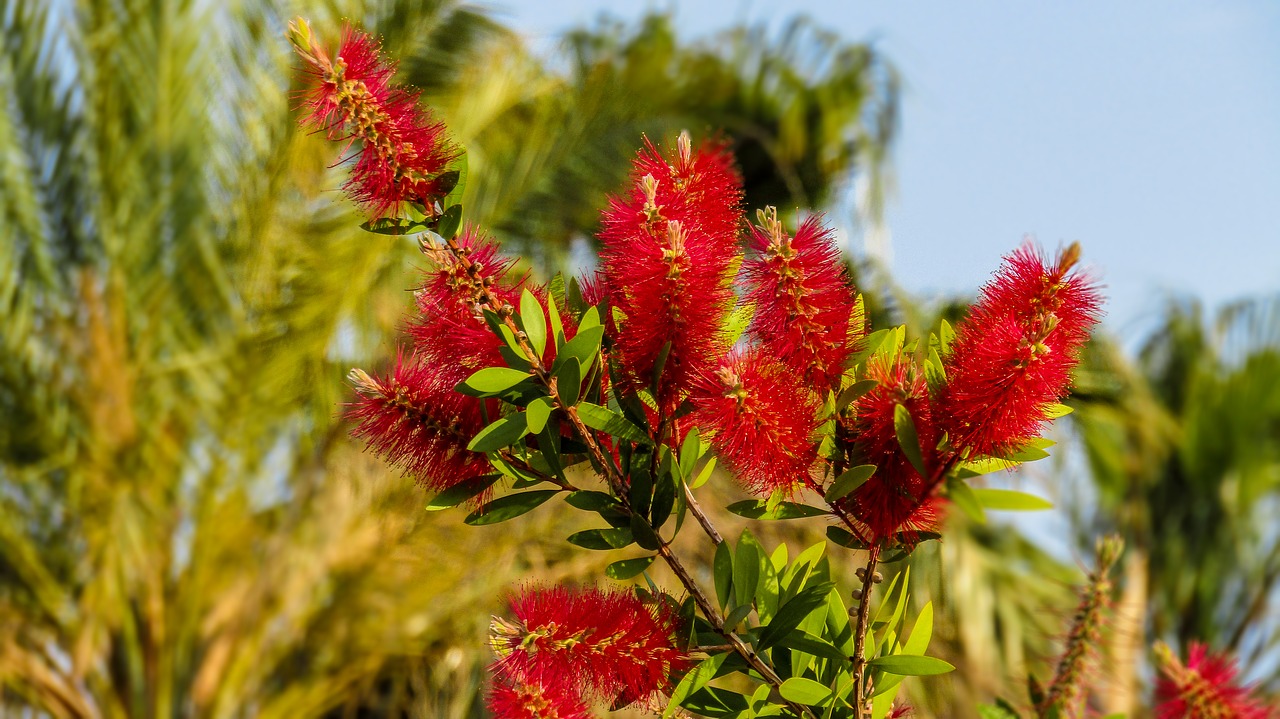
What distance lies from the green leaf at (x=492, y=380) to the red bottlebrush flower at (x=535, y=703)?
0.70ft

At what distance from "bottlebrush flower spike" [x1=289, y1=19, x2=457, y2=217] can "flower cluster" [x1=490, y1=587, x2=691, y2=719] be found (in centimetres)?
30

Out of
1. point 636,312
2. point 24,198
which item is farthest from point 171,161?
point 636,312

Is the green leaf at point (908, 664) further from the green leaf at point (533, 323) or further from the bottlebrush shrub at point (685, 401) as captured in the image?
the green leaf at point (533, 323)

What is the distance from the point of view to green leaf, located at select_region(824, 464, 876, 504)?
0.72m

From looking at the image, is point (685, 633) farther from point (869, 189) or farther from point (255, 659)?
point (869, 189)

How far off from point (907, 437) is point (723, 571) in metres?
0.19

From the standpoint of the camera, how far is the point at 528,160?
3.58m

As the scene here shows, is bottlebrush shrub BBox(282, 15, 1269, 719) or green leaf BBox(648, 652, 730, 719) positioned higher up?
bottlebrush shrub BBox(282, 15, 1269, 719)

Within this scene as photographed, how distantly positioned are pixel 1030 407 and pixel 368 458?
3136 millimetres

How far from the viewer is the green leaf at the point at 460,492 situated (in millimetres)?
821

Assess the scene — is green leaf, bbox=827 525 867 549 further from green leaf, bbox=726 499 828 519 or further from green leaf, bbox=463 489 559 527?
green leaf, bbox=463 489 559 527

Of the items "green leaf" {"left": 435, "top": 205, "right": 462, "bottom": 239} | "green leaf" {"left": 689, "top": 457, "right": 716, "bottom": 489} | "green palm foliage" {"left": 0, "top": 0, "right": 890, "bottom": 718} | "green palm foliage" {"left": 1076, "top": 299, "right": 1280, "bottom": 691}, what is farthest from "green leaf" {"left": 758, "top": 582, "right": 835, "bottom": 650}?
"green palm foliage" {"left": 1076, "top": 299, "right": 1280, "bottom": 691}

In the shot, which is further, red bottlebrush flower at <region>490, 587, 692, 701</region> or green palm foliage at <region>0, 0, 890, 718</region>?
green palm foliage at <region>0, 0, 890, 718</region>

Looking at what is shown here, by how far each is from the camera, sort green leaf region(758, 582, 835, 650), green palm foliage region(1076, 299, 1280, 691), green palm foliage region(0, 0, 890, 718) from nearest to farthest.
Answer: green leaf region(758, 582, 835, 650), green palm foliage region(0, 0, 890, 718), green palm foliage region(1076, 299, 1280, 691)
